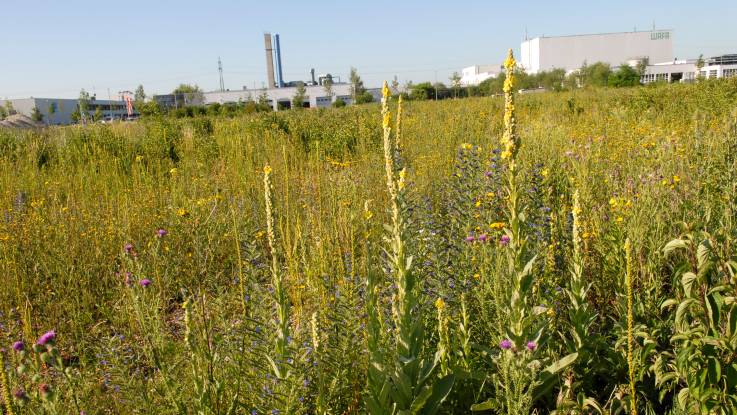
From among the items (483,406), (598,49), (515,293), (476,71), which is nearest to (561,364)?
(483,406)

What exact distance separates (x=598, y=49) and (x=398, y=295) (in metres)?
133

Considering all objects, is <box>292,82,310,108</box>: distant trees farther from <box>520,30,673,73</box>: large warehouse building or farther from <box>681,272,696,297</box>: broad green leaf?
<box>520,30,673,73</box>: large warehouse building

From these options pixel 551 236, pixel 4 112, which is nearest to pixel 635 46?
pixel 4 112

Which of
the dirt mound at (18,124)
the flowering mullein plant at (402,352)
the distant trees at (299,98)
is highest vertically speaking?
the distant trees at (299,98)

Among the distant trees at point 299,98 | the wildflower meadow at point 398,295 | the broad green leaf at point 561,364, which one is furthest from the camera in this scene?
the distant trees at point 299,98

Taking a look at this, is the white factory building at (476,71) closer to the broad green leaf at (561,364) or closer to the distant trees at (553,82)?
the distant trees at (553,82)

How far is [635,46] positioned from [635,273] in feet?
453

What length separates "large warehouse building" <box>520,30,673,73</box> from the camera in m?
115

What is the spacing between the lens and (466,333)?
2258 millimetres

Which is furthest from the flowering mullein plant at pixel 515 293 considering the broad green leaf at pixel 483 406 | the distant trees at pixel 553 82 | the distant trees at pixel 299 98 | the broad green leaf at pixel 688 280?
the distant trees at pixel 553 82

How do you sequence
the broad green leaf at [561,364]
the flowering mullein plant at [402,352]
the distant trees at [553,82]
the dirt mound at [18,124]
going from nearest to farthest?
1. the flowering mullein plant at [402,352]
2. the broad green leaf at [561,364]
3. the dirt mound at [18,124]
4. the distant trees at [553,82]

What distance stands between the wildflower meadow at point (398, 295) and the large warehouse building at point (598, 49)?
120 meters

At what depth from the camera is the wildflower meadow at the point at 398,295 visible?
189 centimetres

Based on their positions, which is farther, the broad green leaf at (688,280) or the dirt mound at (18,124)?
the dirt mound at (18,124)
